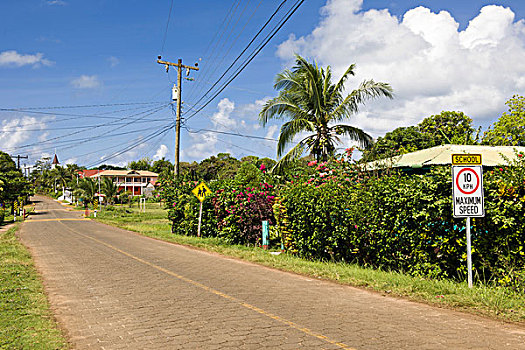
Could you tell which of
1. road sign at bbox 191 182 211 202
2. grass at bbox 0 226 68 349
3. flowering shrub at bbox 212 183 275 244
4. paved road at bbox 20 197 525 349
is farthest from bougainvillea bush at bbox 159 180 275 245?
grass at bbox 0 226 68 349

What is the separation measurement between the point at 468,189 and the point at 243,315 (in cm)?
470

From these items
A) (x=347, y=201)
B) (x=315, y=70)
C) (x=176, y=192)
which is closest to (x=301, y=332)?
(x=347, y=201)

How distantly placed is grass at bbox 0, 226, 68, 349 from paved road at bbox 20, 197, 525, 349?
238mm

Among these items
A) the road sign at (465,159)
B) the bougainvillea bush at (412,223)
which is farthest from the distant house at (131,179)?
the road sign at (465,159)

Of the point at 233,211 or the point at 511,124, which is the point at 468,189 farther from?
the point at 511,124

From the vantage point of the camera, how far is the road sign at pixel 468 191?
324 inches

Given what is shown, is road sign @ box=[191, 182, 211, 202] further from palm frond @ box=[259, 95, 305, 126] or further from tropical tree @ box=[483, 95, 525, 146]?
tropical tree @ box=[483, 95, 525, 146]

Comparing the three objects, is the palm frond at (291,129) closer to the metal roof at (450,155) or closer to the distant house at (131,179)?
the metal roof at (450,155)

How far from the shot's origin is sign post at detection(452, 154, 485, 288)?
27.0 ft

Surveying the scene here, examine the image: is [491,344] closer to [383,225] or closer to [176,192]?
[383,225]

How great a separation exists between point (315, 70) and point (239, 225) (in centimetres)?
768

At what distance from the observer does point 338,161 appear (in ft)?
44.3

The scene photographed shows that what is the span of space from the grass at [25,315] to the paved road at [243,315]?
0.24m

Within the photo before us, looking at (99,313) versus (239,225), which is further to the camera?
(239,225)
